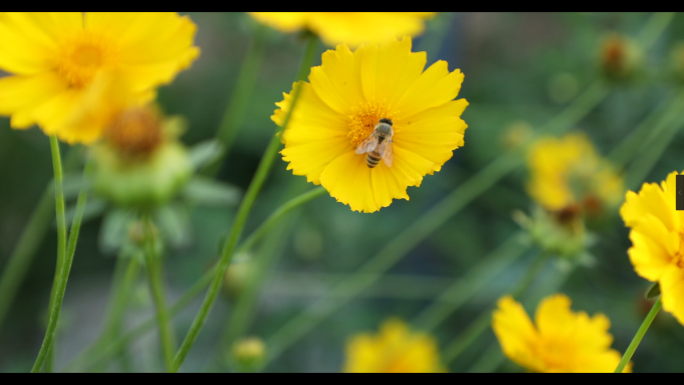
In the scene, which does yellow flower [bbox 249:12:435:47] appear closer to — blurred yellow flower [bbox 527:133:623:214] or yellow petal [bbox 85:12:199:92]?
yellow petal [bbox 85:12:199:92]

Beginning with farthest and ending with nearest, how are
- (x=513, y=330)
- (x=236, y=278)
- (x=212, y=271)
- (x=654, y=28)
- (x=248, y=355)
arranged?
1. (x=654, y=28)
2. (x=236, y=278)
3. (x=248, y=355)
4. (x=513, y=330)
5. (x=212, y=271)

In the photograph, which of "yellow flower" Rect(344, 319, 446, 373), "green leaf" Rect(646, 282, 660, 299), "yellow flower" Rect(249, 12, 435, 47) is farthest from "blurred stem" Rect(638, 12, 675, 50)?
"yellow flower" Rect(249, 12, 435, 47)

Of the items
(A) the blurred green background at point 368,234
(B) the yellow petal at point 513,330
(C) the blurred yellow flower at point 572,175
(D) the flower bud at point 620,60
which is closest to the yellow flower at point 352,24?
(B) the yellow petal at point 513,330

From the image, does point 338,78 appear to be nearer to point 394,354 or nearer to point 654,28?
point 394,354

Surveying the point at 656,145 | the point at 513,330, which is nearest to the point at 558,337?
the point at 513,330

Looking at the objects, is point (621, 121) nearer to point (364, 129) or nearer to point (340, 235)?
point (340, 235)

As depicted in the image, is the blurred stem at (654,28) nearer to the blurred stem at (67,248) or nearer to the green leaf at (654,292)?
the green leaf at (654,292)
